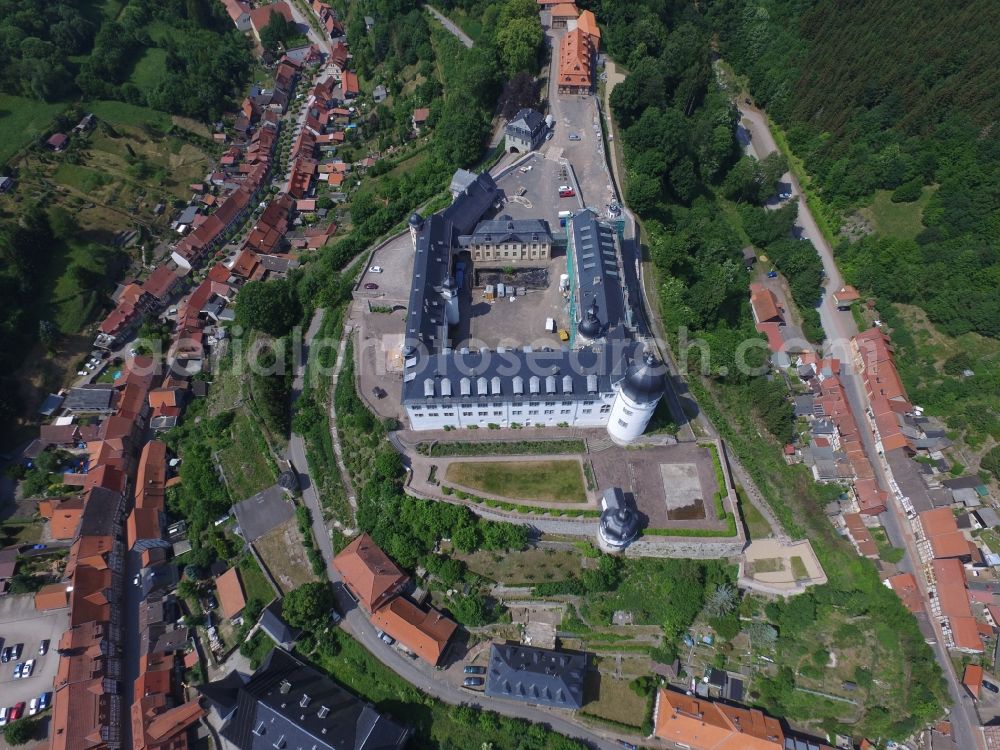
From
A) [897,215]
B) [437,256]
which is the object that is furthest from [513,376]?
[897,215]

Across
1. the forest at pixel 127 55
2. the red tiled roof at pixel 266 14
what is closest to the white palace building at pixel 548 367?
the forest at pixel 127 55

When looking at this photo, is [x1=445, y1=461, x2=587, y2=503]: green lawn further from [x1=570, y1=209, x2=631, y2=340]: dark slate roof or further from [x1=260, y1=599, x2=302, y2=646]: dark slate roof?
[x1=260, y1=599, x2=302, y2=646]: dark slate roof

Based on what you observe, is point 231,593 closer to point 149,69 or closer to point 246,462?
point 246,462

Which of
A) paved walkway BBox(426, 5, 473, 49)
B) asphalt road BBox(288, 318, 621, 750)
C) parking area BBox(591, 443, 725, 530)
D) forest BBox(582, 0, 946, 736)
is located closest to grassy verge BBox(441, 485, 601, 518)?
parking area BBox(591, 443, 725, 530)

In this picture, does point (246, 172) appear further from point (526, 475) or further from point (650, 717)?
point (650, 717)

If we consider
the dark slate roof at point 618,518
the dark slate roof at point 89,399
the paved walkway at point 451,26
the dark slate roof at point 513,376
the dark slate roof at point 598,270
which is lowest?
the dark slate roof at point 618,518

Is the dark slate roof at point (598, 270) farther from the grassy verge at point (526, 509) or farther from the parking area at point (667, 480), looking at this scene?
the grassy verge at point (526, 509)

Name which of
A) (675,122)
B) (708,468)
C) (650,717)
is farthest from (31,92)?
(650,717)
